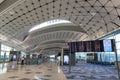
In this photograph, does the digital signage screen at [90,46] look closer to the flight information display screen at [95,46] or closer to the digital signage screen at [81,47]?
the flight information display screen at [95,46]

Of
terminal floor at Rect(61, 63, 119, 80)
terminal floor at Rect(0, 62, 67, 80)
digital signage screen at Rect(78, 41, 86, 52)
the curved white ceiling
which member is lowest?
terminal floor at Rect(61, 63, 119, 80)

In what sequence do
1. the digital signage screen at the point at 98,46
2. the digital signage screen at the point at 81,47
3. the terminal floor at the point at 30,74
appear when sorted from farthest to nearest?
the digital signage screen at the point at 81,47
the digital signage screen at the point at 98,46
the terminal floor at the point at 30,74

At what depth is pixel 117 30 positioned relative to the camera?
917 inches

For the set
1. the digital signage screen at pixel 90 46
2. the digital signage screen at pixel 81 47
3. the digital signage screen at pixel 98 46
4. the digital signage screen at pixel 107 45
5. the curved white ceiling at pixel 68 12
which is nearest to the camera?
the digital signage screen at pixel 107 45

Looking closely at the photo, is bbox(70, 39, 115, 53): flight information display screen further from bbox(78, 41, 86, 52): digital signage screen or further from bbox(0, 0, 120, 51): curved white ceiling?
bbox(0, 0, 120, 51): curved white ceiling

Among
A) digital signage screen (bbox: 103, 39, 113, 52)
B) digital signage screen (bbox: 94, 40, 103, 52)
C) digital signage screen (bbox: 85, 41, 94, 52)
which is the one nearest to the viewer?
digital signage screen (bbox: 103, 39, 113, 52)

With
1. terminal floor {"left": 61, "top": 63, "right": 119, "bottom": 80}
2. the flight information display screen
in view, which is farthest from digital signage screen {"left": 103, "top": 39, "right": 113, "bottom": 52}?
terminal floor {"left": 61, "top": 63, "right": 119, "bottom": 80}

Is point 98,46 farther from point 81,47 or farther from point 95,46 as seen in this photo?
point 81,47

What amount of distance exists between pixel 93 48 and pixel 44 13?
73.1ft

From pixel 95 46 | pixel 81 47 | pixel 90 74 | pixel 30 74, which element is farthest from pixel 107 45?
pixel 30 74

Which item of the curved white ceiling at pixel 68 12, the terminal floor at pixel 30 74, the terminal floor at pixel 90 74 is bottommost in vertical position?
the terminal floor at pixel 90 74

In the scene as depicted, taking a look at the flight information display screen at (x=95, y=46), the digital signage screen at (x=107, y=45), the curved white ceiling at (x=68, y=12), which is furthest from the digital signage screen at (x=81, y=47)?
the curved white ceiling at (x=68, y=12)

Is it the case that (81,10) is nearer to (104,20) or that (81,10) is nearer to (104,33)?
(104,20)

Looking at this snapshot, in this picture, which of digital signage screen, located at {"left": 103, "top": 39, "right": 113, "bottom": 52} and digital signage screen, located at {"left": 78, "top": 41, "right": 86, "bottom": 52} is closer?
digital signage screen, located at {"left": 103, "top": 39, "right": 113, "bottom": 52}
